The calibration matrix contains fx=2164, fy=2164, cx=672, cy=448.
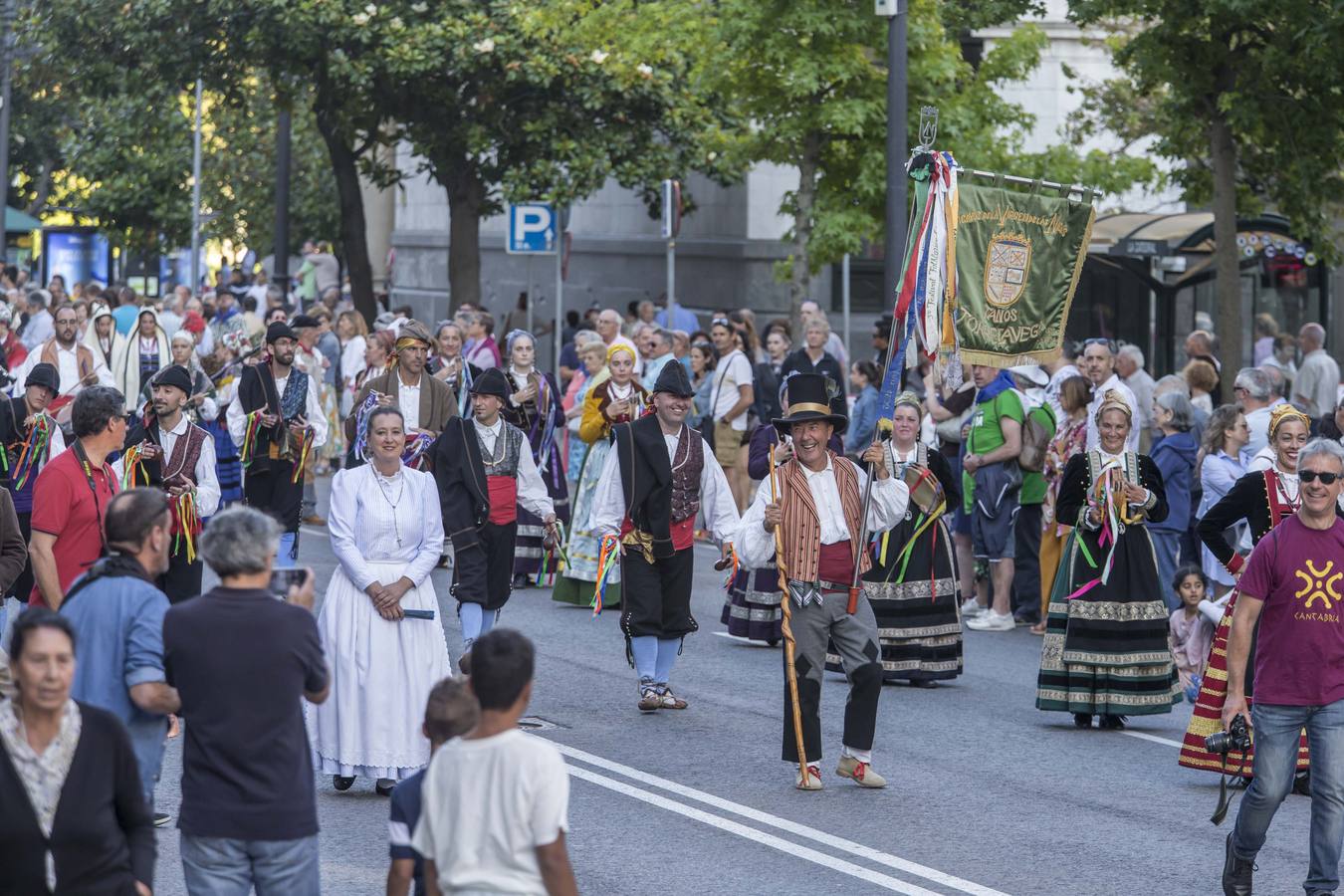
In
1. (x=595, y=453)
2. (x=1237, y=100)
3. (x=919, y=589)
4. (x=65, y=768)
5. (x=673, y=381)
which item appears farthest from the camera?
(x=1237, y=100)

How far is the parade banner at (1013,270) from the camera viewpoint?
10.4m

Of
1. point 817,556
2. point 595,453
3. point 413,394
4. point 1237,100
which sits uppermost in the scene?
point 1237,100

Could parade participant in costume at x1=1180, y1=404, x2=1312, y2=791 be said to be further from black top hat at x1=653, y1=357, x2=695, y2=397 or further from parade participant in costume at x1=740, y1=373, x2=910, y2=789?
black top hat at x1=653, y1=357, x2=695, y2=397

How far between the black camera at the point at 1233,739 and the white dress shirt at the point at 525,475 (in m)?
4.50

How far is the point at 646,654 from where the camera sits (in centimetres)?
1157

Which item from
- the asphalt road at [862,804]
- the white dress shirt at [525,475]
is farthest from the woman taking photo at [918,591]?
the white dress shirt at [525,475]

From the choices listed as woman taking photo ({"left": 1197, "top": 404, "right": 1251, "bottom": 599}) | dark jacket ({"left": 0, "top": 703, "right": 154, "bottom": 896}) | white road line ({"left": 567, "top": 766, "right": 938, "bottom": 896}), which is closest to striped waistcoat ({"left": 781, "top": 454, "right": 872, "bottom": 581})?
white road line ({"left": 567, "top": 766, "right": 938, "bottom": 896})

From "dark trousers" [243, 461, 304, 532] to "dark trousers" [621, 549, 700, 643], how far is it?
12.6 feet

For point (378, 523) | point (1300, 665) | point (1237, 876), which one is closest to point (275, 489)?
point (378, 523)

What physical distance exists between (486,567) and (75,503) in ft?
10.2

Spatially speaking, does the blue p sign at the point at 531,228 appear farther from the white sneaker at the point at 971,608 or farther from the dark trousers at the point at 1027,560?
the dark trousers at the point at 1027,560

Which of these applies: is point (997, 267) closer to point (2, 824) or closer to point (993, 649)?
point (993, 649)

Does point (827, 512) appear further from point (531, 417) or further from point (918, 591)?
point (531, 417)

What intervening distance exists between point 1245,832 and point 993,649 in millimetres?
6680
